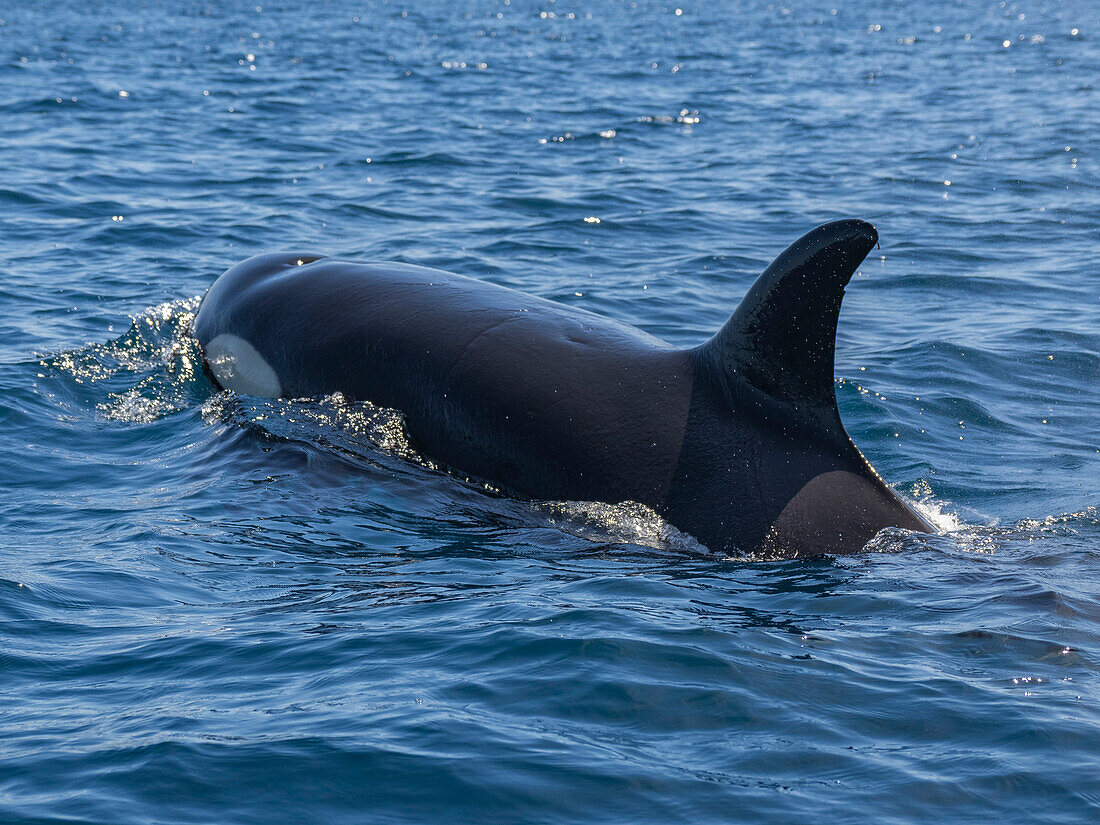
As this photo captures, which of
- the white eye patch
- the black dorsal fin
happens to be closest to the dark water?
the white eye patch

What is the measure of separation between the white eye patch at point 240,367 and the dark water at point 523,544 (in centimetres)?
23

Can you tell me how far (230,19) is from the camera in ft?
172

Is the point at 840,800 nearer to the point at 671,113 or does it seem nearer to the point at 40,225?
the point at 40,225

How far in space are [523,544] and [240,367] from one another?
11.3ft

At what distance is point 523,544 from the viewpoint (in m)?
8.00

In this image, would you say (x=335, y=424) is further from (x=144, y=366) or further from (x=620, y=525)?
(x=144, y=366)

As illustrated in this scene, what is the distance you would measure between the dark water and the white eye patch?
23 centimetres

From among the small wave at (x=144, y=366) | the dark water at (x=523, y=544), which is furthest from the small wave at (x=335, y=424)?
the small wave at (x=144, y=366)

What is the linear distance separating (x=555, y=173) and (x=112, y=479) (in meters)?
14.7

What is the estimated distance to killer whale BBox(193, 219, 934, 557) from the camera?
24.0ft

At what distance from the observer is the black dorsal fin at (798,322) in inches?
269

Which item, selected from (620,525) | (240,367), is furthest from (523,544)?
(240,367)

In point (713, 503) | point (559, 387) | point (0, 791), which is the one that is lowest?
point (0, 791)

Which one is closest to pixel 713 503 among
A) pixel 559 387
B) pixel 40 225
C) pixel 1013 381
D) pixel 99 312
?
pixel 559 387
